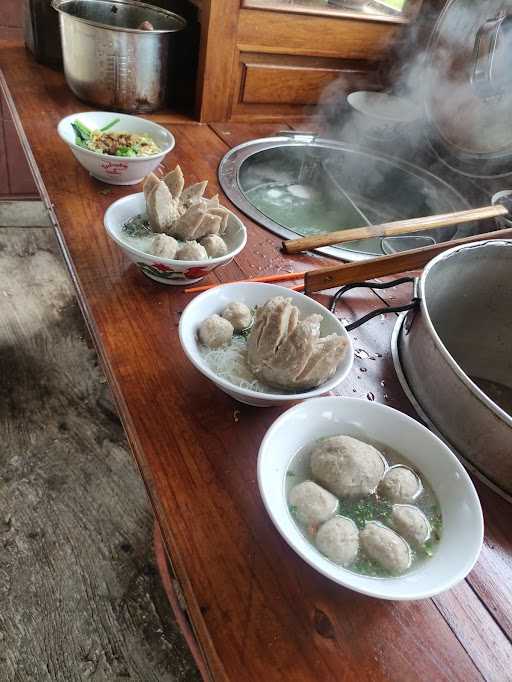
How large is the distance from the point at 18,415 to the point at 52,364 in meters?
0.36

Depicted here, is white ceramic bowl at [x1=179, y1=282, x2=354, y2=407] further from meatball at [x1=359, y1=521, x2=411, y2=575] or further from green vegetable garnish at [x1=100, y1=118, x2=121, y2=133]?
green vegetable garnish at [x1=100, y1=118, x2=121, y2=133]

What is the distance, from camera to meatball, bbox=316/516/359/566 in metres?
0.77

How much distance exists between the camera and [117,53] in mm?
1899

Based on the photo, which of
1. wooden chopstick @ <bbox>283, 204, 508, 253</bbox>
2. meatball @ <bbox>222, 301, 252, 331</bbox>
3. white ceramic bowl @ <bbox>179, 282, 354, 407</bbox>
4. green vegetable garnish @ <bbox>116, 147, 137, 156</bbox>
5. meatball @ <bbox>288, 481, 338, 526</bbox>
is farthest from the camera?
green vegetable garnish @ <bbox>116, 147, 137, 156</bbox>

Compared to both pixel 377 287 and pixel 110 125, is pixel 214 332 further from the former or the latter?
pixel 110 125

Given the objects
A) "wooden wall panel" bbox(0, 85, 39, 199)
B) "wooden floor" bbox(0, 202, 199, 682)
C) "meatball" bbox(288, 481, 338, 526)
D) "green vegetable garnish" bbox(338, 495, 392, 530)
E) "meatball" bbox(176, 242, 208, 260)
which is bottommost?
"wooden floor" bbox(0, 202, 199, 682)

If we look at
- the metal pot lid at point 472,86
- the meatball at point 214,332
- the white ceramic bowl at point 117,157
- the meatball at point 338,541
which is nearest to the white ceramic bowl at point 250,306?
the meatball at point 214,332

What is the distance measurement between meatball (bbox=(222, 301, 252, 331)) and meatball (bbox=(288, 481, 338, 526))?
422mm

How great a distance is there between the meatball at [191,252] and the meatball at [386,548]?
0.80 m

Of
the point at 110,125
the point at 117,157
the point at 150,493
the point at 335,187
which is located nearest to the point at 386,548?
the point at 150,493

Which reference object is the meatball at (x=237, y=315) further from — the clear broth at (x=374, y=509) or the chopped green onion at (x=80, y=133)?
the chopped green onion at (x=80, y=133)

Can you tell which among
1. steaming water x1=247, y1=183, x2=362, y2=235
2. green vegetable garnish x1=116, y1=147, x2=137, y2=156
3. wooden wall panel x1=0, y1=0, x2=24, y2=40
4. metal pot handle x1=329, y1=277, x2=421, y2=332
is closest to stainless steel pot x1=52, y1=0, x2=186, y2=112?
green vegetable garnish x1=116, y1=147, x2=137, y2=156

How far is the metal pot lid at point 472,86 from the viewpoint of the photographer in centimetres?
196

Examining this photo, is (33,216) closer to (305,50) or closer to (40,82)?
(40,82)
